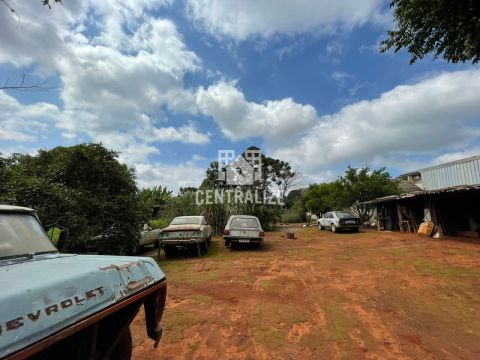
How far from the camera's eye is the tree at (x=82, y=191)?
8.32 m

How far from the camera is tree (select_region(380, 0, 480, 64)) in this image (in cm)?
590

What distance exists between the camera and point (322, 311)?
17.6 feet

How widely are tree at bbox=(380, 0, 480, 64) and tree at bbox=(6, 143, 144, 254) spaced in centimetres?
1005

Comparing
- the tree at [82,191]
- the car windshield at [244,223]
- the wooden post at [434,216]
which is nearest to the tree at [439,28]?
the car windshield at [244,223]

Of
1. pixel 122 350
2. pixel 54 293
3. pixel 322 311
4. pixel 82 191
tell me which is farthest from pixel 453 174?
pixel 54 293

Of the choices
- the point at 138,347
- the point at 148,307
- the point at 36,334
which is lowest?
the point at 138,347

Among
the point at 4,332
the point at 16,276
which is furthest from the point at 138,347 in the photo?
the point at 4,332

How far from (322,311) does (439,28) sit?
7.35 meters

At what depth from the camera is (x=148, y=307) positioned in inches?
118

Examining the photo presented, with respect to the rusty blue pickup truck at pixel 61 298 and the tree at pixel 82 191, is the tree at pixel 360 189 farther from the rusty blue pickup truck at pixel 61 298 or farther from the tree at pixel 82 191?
the rusty blue pickup truck at pixel 61 298

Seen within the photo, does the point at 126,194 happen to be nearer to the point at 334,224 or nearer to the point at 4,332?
the point at 4,332

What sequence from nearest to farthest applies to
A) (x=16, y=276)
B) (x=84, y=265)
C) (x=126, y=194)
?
(x=16, y=276) → (x=84, y=265) → (x=126, y=194)

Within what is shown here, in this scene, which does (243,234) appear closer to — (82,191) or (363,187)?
(82,191)

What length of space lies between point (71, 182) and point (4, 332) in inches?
396
